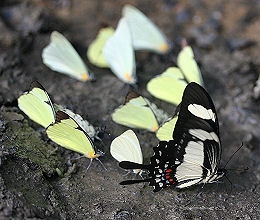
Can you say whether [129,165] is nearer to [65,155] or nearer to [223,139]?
[65,155]

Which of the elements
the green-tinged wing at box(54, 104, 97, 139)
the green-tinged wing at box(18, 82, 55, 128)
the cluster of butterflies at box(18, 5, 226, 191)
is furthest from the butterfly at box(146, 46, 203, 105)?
the green-tinged wing at box(18, 82, 55, 128)

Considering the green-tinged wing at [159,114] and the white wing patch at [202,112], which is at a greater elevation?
the white wing patch at [202,112]

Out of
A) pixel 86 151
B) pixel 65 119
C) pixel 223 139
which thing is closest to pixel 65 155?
pixel 86 151

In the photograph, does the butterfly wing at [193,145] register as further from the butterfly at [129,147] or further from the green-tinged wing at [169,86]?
the green-tinged wing at [169,86]

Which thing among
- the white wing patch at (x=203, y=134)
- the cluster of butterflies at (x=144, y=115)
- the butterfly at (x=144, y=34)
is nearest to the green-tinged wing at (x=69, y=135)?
the cluster of butterflies at (x=144, y=115)

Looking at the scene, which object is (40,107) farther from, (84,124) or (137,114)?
(137,114)

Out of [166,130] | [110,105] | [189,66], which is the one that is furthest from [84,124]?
[189,66]
